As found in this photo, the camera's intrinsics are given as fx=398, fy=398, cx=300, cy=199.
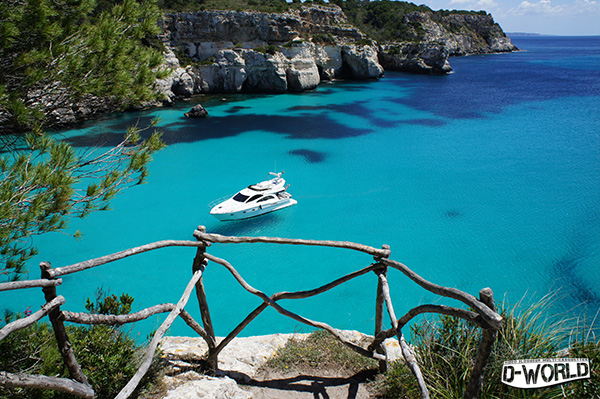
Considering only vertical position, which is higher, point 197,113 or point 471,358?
point 197,113

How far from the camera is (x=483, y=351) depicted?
10.6 feet

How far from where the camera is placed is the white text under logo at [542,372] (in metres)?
3.42

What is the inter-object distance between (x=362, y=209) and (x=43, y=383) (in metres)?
16.6

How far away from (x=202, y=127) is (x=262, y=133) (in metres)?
5.42

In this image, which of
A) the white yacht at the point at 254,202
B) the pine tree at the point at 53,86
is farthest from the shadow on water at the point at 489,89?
the pine tree at the point at 53,86

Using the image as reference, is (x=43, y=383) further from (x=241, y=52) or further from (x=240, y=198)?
(x=241, y=52)

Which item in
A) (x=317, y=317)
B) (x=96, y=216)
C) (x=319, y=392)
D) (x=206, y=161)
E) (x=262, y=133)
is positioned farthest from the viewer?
(x=262, y=133)

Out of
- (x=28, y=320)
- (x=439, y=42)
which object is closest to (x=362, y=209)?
(x=28, y=320)

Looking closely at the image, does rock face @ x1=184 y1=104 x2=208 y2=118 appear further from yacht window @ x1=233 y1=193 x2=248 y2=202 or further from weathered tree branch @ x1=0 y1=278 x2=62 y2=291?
weathered tree branch @ x1=0 y1=278 x2=62 y2=291

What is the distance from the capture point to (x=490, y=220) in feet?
57.7

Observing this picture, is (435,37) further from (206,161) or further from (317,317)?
(317,317)

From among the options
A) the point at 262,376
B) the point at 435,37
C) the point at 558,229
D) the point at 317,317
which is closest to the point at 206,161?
the point at 317,317

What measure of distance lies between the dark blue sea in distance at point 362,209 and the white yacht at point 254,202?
0.47 metres

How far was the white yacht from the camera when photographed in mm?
17156
